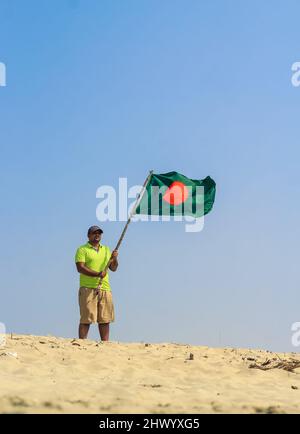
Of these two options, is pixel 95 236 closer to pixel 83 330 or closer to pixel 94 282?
pixel 94 282

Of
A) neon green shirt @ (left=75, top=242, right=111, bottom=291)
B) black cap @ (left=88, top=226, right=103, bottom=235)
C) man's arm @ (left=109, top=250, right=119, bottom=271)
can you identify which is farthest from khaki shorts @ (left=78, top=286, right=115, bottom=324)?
black cap @ (left=88, top=226, right=103, bottom=235)

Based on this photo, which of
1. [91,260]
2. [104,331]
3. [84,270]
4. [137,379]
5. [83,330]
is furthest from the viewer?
[104,331]

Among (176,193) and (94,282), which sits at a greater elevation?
(176,193)

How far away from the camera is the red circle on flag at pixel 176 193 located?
1381cm

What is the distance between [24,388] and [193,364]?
3.74m

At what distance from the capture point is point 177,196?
13891mm

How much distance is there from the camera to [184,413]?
22.8 feet

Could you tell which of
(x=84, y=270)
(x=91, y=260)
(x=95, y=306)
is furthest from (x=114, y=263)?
(x=95, y=306)

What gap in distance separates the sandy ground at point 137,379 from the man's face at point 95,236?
1793 millimetres

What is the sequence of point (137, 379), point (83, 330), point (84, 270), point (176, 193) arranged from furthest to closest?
1. point (176, 193)
2. point (83, 330)
3. point (84, 270)
4. point (137, 379)

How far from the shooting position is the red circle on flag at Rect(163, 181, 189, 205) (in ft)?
45.3

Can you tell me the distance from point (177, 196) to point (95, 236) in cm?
224

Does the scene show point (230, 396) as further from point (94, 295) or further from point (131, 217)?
point (131, 217)
